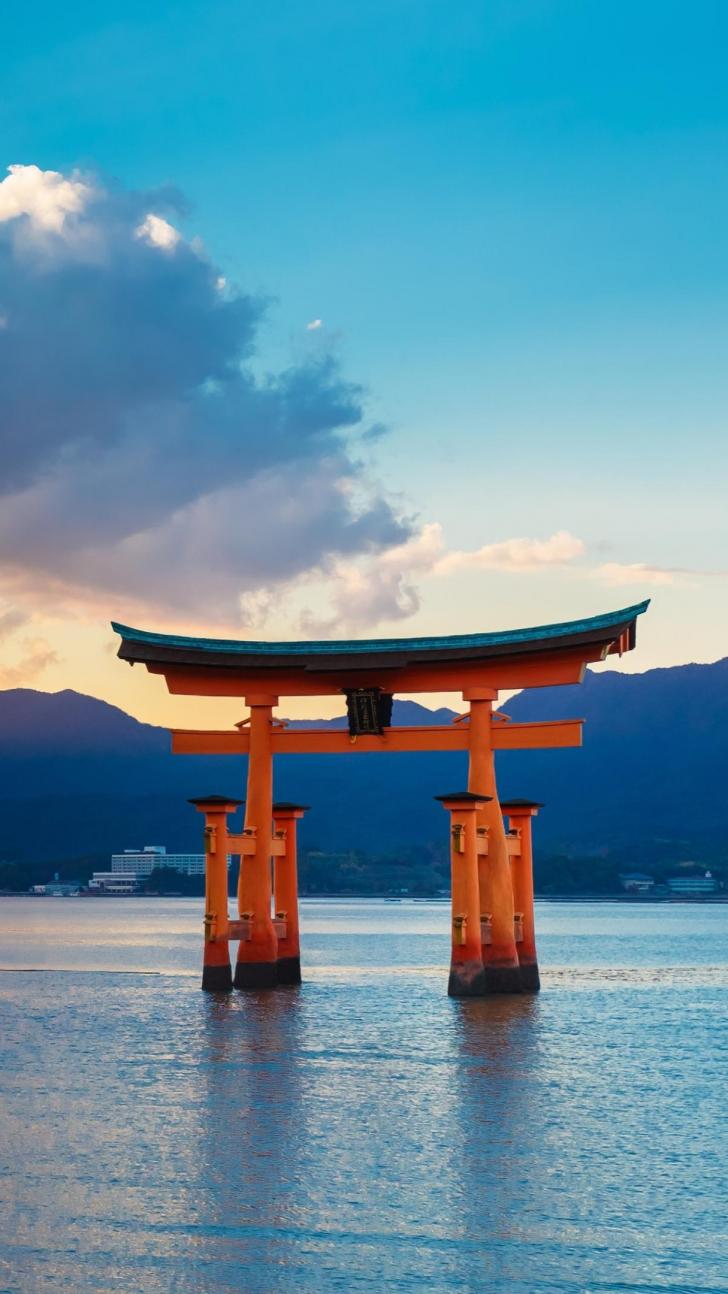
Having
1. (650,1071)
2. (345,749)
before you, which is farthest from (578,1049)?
(345,749)

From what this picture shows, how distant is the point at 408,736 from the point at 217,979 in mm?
7565

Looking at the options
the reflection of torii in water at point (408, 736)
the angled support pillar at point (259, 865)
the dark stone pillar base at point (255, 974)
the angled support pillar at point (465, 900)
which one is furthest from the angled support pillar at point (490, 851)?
the dark stone pillar base at point (255, 974)

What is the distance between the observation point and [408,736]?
34.9 m

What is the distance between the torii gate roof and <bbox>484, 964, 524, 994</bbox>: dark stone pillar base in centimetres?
636

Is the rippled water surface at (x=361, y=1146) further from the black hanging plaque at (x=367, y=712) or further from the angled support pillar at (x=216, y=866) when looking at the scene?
the black hanging plaque at (x=367, y=712)

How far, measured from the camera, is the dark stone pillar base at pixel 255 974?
36344mm

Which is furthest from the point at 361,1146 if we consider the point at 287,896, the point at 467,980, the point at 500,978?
the point at 287,896

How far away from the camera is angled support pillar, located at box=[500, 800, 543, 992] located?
3666 cm

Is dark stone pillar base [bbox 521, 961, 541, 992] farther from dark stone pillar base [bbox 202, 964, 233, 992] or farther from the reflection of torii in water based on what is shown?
dark stone pillar base [bbox 202, 964, 233, 992]

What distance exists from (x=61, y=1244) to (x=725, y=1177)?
7937 mm

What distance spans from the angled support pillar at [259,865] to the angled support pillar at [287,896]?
190cm

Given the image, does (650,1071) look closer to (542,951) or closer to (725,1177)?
(725,1177)

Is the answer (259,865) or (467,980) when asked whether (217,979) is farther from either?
(467,980)

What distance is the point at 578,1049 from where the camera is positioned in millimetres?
29547
